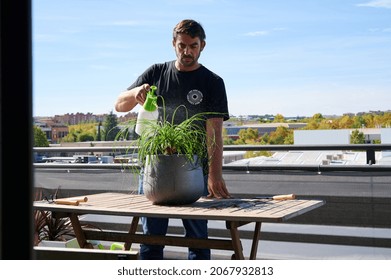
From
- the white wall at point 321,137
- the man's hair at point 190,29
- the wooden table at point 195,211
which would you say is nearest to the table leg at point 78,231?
the wooden table at point 195,211

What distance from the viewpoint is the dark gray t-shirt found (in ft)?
7.40

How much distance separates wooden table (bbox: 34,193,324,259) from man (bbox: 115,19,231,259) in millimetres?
106

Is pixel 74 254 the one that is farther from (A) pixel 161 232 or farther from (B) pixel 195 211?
(A) pixel 161 232

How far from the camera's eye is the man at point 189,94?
2166mm

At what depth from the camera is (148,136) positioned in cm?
197

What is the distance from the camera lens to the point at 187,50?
2.23 metres

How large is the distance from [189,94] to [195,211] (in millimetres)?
621

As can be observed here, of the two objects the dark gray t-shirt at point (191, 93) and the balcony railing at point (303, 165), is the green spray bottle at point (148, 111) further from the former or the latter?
the balcony railing at point (303, 165)

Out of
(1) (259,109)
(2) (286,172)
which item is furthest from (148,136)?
(1) (259,109)

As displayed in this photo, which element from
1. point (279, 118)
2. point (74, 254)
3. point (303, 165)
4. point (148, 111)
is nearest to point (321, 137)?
point (303, 165)

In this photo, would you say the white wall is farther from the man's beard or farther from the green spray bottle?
the green spray bottle

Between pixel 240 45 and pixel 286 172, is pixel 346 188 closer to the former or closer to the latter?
pixel 286 172

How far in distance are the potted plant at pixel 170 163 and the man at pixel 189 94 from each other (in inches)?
6.6

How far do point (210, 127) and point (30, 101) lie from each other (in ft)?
4.43
